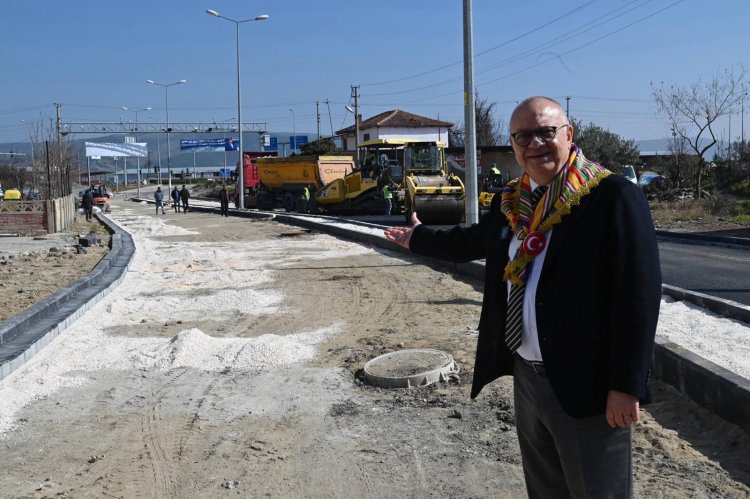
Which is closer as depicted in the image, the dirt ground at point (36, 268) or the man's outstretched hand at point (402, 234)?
the man's outstretched hand at point (402, 234)

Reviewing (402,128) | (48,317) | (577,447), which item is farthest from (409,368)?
(402,128)

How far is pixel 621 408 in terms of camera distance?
257 centimetres

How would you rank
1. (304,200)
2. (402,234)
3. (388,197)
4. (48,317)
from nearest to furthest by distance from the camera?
(402,234) < (48,317) < (388,197) < (304,200)

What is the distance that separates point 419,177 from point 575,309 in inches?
925

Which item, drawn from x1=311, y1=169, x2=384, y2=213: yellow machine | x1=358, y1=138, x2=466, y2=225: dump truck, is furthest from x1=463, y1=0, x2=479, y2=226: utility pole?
x1=311, y1=169, x2=384, y2=213: yellow machine

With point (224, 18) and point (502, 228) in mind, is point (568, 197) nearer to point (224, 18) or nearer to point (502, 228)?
point (502, 228)

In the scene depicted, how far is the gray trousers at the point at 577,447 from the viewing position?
2.66 meters

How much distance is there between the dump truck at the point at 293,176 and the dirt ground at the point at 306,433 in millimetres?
29067

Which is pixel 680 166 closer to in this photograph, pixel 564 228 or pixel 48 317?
pixel 48 317

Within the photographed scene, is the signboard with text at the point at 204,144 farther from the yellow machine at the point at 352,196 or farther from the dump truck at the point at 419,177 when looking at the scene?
the dump truck at the point at 419,177

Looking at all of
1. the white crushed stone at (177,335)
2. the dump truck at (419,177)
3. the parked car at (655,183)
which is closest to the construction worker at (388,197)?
the dump truck at (419,177)

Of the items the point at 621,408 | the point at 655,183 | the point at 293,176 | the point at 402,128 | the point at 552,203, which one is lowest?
the point at 621,408

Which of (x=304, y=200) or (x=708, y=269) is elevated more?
(x=304, y=200)

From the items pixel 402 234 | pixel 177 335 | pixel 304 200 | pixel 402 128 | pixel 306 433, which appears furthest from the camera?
pixel 402 128
